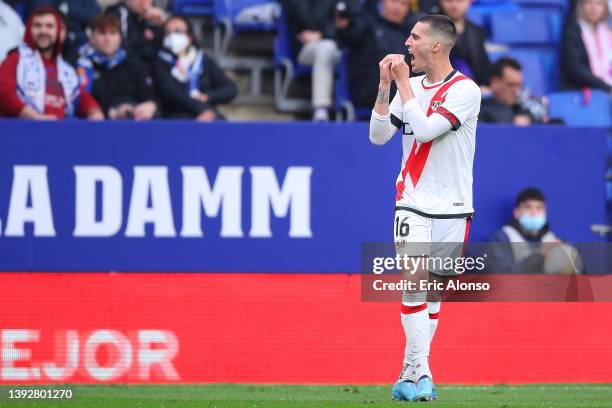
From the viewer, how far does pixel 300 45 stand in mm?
13570

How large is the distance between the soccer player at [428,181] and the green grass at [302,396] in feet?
1.16

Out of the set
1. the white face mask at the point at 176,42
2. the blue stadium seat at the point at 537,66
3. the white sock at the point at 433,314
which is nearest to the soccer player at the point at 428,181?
the white sock at the point at 433,314

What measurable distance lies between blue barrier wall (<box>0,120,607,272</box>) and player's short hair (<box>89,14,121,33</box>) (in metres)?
1.41

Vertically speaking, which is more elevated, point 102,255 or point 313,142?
point 313,142

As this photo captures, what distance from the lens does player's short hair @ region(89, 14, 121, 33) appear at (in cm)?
1223

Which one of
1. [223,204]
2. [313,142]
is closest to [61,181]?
[223,204]

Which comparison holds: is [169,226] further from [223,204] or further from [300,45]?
[300,45]

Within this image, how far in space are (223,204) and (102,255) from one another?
1.12 m

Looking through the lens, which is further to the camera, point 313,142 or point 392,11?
point 392,11

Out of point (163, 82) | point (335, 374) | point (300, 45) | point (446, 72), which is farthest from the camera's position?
point (300, 45)

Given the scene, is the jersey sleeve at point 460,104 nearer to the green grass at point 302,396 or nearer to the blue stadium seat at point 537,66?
the green grass at point 302,396

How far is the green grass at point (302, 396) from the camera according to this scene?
762 centimetres

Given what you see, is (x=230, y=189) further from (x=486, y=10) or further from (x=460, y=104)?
(x=486, y=10)

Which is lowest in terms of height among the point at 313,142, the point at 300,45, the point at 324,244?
the point at 324,244
